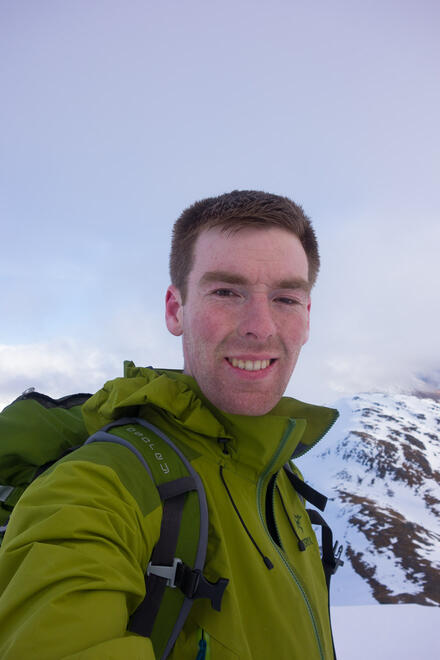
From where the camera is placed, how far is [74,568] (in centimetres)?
124

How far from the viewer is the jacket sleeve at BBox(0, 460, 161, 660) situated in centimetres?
112

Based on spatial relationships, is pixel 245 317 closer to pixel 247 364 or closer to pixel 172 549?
pixel 247 364

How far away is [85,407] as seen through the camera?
2316 millimetres

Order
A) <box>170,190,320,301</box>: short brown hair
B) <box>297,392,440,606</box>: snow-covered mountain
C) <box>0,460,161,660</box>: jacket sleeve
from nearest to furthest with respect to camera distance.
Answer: <box>0,460,161,660</box>: jacket sleeve < <box>170,190,320,301</box>: short brown hair < <box>297,392,440,606</box>: snow-covered mountain

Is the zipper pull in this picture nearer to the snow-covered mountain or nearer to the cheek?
the cheek

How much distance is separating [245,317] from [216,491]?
1.05 metres

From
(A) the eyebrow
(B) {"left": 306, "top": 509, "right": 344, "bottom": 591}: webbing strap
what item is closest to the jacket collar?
(A) the eyebrow

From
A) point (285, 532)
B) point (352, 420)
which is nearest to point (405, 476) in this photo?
point (352, 420)

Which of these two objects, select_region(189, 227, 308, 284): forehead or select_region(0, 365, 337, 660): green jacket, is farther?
select_region(189, 227, 308, 284): forehead

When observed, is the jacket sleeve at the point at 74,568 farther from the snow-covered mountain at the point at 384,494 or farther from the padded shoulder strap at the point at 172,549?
the snow-covered mountain at the point at 384,494

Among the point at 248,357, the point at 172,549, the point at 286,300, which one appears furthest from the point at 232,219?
the point at 172,549

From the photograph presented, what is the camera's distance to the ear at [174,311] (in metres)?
2.75

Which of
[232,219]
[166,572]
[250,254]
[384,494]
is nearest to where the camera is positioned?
[166,572]

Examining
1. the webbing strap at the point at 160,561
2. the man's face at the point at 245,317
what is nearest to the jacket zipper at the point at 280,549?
the man's face at the point at 245,317
